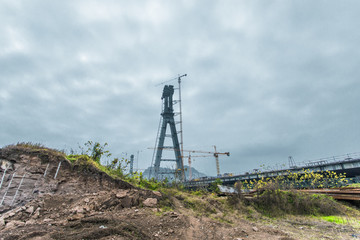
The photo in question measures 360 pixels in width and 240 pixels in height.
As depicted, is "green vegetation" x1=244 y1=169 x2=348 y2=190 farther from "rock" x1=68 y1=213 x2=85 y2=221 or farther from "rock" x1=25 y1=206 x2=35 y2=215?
"rock" x1=25 y1=206 x2=35 y2=215

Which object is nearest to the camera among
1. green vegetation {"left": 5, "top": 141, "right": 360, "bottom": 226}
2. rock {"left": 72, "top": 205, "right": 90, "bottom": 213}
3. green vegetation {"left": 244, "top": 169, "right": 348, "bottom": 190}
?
rock {"left": 72, "top": 205, "right": 90, "bottom": 213}

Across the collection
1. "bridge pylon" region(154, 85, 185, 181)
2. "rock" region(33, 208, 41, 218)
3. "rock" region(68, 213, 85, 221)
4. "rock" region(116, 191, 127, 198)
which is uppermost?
"bridge pylon" region(154, 85, 185, 181)

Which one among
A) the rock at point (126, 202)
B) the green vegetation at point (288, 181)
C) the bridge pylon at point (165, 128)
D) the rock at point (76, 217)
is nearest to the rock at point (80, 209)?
the rock at point (76, 217)

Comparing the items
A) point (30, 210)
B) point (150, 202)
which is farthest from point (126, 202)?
point (30, 210)

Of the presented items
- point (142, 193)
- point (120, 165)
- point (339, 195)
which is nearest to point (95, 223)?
point (142, 193)

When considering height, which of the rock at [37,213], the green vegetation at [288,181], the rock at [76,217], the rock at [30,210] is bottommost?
the rock at [76,217]

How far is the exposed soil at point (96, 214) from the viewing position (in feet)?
13.9

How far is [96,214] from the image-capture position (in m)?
5.25

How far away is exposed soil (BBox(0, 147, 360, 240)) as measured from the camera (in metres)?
4.24

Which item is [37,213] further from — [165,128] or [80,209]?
[165,128]

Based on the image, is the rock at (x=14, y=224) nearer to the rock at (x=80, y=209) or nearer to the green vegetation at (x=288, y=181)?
the rock at (x=80, y=209)

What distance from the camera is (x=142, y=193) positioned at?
6527mm

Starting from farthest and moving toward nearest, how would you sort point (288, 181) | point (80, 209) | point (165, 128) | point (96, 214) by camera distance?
point (165, 128), point (288, 181), point (80, 209), point (96, 214)

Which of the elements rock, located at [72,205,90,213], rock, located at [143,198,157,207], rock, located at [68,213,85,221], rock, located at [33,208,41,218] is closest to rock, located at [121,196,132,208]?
rock, located at [143,198,157,207]
